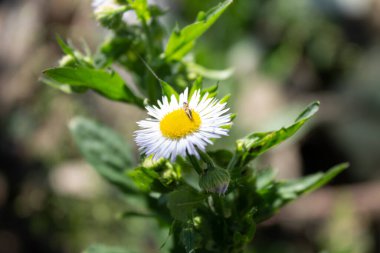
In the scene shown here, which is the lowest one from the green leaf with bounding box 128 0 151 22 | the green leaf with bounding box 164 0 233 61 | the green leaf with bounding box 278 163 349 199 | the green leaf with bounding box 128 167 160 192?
the green leaf with bounding box 278 163 349 199

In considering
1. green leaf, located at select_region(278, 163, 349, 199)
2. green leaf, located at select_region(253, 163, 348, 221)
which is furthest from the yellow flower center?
green leaf, located at select_region(278, 163, 349, 199)

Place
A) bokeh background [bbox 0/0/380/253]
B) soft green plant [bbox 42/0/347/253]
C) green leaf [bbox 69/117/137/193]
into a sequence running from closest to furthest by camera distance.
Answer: soft green plant [bbox 42/0/347/253]
green leaf [bbox 69/117/137/193]
bokeh background [bbox 0/0/380/253]

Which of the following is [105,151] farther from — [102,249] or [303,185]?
[303,185]

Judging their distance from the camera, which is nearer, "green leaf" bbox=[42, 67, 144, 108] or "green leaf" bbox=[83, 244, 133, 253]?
"green leaf" bbox=[42, 67, 144, 108]

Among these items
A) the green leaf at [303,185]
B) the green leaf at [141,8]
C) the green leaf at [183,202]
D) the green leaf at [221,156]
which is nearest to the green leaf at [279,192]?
the green leaf at [303,185]

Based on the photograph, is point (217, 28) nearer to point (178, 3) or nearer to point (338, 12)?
point (178, 3)

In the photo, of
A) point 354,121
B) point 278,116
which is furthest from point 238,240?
point 354,121

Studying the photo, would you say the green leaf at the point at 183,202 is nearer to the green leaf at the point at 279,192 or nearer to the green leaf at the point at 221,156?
the green leaf at the point at 221,156

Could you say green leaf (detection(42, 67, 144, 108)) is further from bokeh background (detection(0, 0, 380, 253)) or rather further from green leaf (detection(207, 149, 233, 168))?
bokeh background (detection(0, 0, 380, 253))
